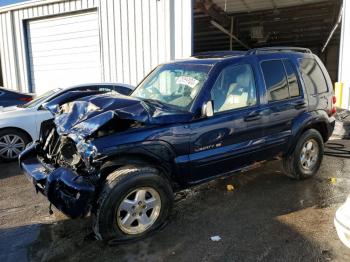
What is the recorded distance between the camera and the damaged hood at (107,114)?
355cm

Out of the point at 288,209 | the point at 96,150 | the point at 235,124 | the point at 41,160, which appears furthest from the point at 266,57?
the point at 41,160

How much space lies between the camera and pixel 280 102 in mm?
4797

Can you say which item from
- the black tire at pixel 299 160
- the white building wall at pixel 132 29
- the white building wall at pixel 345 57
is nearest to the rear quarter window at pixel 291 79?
the black tire at pixel 299 160

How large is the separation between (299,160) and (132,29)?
7.59m

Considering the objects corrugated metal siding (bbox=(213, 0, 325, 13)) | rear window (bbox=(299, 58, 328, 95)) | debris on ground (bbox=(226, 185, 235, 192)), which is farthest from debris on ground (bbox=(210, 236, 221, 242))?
corrugated metal siding (bbox=(213, 0, 325, 13))

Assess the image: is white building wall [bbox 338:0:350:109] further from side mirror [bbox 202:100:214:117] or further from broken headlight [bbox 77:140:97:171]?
broken headlight [bbox 77:140:97:171]

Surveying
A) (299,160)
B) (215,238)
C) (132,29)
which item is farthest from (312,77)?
(132,29)

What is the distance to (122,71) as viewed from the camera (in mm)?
11617

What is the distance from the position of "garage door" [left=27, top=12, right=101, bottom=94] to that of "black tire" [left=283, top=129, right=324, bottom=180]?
28.0ft

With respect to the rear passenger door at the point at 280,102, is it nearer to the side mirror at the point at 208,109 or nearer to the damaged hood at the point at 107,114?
the side mirror at the point at 208,109

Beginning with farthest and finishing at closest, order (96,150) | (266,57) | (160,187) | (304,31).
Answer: (304,31) → (266,57) → (160,187) → (96,150)

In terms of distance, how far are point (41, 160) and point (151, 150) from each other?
1.40 metres

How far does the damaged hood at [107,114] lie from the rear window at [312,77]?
2214 millimetres

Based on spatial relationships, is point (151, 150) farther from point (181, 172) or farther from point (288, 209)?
point (288, 209)
